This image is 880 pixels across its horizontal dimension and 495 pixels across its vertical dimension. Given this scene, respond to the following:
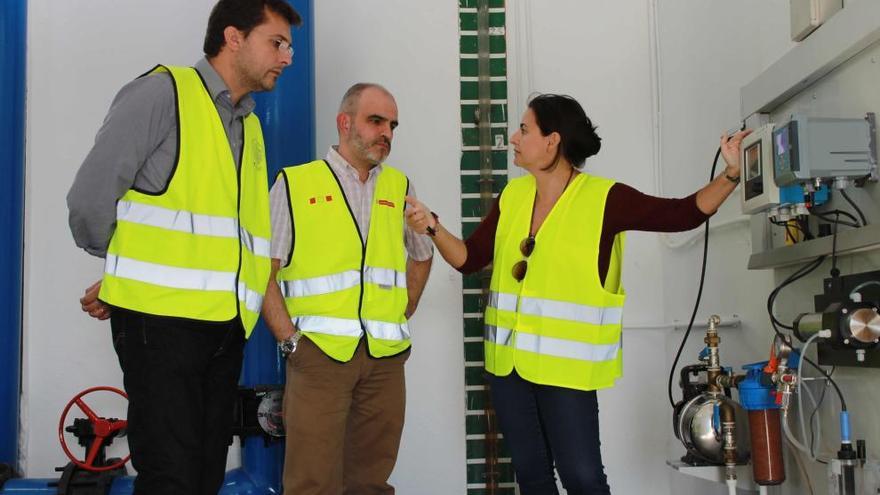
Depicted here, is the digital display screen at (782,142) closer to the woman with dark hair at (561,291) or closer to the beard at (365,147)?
the woman with dark hair at (561,291)

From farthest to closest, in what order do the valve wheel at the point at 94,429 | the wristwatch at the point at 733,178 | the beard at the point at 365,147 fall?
1. the valve wheel at the point at 94,429
2. the beard at the point at 365,147
3. the wristwatch at the point at 733,178

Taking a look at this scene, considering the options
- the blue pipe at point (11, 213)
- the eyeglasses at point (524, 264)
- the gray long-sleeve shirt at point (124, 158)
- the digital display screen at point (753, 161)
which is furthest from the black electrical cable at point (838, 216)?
the blue pipe at point (11, 213)

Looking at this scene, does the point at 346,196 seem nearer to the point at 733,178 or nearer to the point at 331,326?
the point at 331,326

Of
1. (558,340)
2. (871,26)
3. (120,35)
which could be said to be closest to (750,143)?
(871,26)

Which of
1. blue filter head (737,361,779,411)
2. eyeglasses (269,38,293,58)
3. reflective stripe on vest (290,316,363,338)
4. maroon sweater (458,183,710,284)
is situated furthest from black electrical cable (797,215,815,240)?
eyeglasses (269,38,293,58)

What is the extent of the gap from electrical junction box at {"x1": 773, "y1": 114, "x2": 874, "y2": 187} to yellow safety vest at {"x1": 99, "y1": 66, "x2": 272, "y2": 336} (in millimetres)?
1321

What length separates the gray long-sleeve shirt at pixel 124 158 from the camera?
1.87 meters

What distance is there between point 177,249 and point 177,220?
0.21 ft

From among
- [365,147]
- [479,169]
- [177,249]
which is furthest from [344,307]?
[479,169]

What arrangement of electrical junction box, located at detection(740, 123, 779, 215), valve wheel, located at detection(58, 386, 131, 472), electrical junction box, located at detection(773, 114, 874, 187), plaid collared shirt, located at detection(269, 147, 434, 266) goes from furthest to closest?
valve wheel, located at detection(58, 386, 131, 472)
plaid collared shirt, located at detection(269, 147, 434, 266)
electrical junction box, located at detection(740, 123, 779, 215)
electrical junction box, located at detection(773, 114, 874, 187)

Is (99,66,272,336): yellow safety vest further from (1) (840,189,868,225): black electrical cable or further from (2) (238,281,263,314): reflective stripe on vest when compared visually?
(1) (840,189,868,225): black electrical cable

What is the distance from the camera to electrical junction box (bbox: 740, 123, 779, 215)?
2.15 metres

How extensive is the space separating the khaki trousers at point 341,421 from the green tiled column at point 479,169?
0.70 metres

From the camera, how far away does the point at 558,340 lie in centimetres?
241
